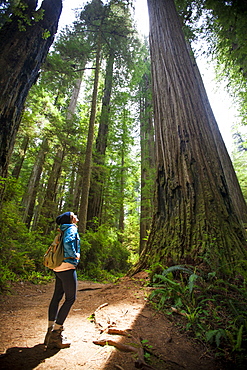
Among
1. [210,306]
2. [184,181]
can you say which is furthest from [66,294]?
[184,181]

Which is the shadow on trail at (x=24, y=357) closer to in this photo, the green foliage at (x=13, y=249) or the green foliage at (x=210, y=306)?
the green foliage at (x=210, y=306)

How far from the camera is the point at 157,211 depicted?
12.6ft

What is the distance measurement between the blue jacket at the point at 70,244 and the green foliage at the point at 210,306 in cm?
123

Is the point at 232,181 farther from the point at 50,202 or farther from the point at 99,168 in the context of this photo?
the point at 50,202

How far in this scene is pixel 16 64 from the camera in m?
3.61

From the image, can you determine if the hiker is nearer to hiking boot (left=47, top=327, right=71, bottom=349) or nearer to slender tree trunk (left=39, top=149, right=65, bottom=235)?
hiking boot (left=47, top=327, right=71, bottom=349)

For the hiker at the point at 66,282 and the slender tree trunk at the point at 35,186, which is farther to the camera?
the slender tree trunk at the point at 35,186

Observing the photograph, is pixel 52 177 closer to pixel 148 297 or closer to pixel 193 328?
pixel 148 297

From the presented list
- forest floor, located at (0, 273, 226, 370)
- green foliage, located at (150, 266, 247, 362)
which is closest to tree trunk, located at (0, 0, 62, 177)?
forest floor, located at (0, 273, 226, 370)

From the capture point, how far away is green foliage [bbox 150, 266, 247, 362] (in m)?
1.70

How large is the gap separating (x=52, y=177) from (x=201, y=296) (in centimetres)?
1006

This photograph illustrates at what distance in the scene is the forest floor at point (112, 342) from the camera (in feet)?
5.10

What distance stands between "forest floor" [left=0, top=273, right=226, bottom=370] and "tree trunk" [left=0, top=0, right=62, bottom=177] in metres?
2.47

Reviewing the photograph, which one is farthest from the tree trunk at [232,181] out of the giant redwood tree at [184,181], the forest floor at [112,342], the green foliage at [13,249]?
the green foliage at [13,249]
